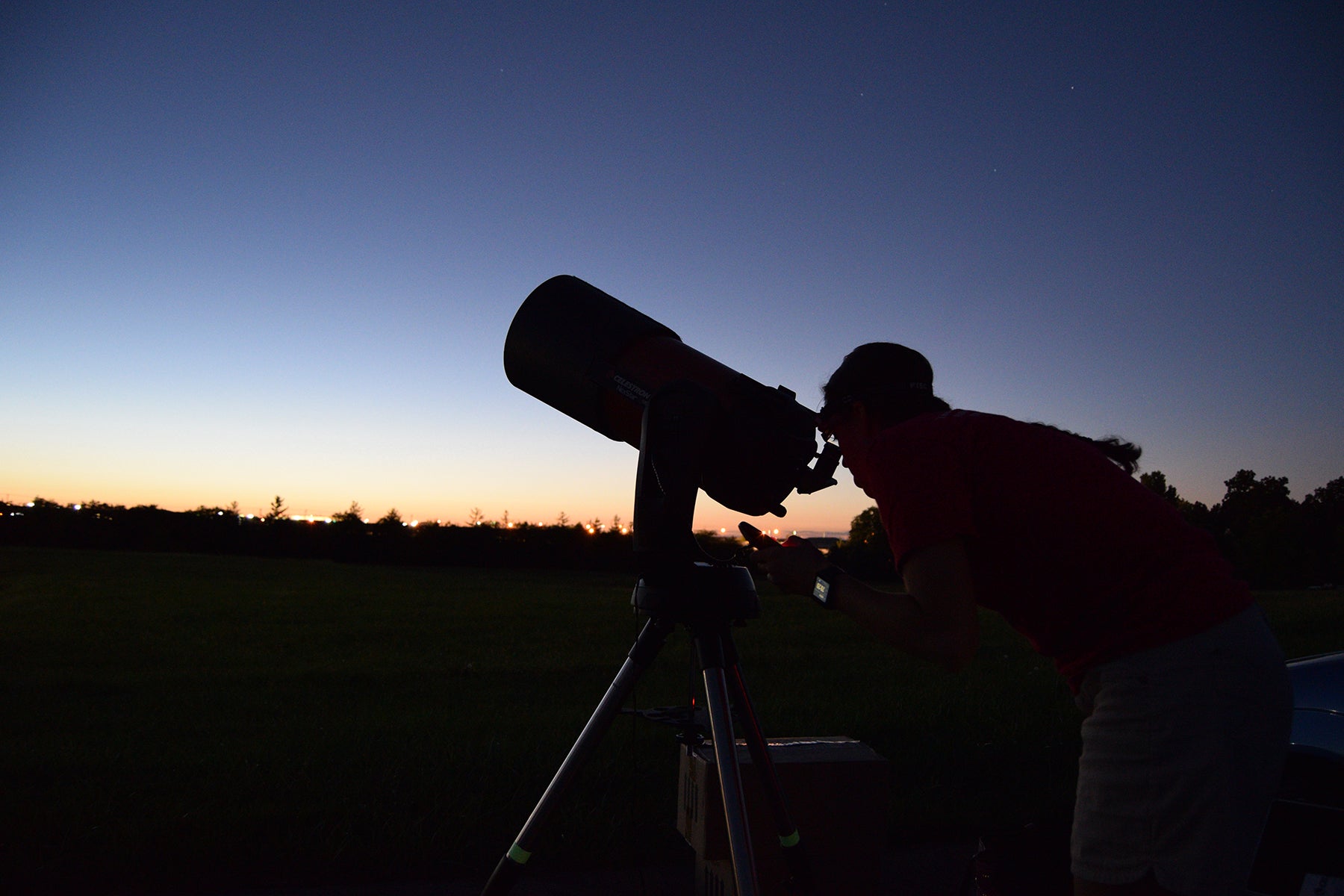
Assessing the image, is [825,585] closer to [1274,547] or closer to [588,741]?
[588,741]

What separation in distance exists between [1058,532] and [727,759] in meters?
1.04

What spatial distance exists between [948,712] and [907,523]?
5.51 metres

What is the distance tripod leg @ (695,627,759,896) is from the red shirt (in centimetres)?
78

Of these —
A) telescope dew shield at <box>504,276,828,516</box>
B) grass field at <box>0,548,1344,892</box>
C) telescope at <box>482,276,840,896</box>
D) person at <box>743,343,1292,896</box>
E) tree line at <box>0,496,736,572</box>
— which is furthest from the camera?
tree line at <box>0,496,736,572</box>

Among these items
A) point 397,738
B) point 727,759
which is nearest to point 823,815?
point 727,759

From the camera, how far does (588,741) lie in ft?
7.45

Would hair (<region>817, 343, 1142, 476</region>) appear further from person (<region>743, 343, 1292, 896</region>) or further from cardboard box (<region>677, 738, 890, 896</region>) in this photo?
cardboard box (<region>677, 738, 890, 896</region>)

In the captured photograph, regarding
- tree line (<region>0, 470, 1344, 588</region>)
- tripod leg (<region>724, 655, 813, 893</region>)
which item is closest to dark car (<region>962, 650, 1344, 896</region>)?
tripod leg (<region>724, 655, 813, 893</region>)

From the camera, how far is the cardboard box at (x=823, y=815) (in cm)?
287

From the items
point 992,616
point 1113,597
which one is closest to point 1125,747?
point 1113,597

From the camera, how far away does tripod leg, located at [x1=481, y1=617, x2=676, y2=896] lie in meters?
2.26

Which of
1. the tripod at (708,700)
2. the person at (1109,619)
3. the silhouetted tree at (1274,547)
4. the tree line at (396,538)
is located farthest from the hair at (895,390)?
the silhouetted tree at (1274,547)

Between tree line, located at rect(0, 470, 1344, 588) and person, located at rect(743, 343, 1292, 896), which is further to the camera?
tree line, located at rect(0, 470, 1344, 588)

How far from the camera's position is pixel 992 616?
17812mm
